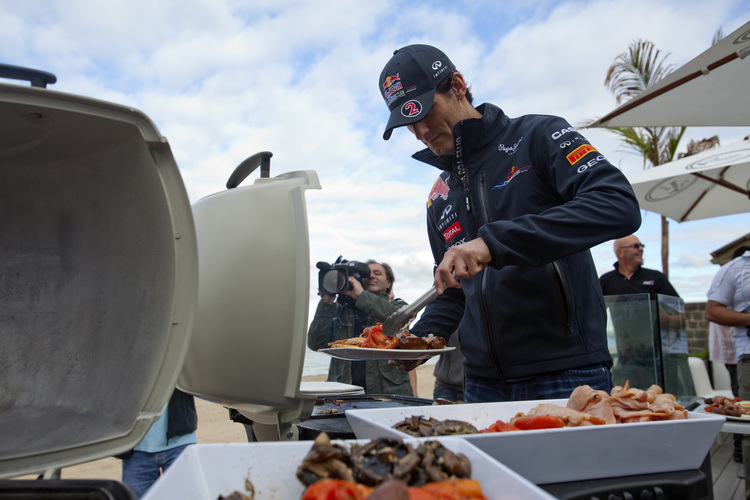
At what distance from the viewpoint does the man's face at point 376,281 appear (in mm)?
4719

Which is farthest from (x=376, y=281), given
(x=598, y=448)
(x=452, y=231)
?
(x=598, y=448)

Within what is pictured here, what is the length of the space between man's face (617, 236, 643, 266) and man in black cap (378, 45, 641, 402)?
148 inches

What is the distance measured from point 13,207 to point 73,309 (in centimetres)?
25

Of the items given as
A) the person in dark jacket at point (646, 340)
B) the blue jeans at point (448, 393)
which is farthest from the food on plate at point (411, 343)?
the person in dark jacket at point (646, 340)

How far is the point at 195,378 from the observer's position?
1.38 meters

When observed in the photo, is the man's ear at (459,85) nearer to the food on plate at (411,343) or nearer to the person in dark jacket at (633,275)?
the food on plate at (411,343)

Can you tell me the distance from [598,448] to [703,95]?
3960 millimetres

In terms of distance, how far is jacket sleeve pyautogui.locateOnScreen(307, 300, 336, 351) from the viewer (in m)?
4.28

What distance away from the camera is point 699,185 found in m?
6.29

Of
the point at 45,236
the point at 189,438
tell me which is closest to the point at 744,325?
the point at 189,438

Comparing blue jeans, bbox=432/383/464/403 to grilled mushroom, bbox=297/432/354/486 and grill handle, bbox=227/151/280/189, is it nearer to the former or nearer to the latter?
grill handle, bbox=227/151/280/189

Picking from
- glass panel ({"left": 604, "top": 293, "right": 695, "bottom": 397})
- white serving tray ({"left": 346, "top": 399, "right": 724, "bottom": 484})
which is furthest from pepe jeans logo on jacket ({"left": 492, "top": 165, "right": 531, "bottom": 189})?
glass panel ({"left": 604, "top": 293, "right": 695, "bottom": 397})

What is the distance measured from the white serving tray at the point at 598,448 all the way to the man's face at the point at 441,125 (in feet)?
4.06

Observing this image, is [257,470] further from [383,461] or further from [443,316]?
[443,316]
